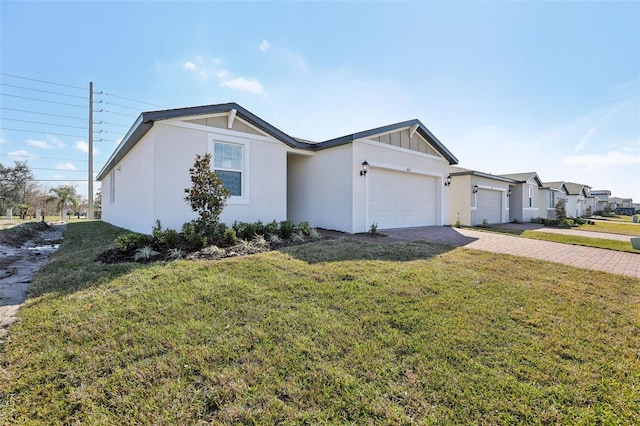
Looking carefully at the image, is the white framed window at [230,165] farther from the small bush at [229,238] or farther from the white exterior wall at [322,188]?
the white exterior wall at [322,188]

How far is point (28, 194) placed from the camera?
30.3 m

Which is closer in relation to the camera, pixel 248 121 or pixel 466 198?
pixel 248 121

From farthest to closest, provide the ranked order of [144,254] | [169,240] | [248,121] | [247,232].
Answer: [248,121] → [247,232] → [169,240] → [144,254]

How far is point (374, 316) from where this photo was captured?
3520mm

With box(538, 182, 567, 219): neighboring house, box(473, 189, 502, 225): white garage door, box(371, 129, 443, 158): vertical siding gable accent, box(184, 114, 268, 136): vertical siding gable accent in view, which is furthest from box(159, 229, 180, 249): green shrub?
box(538, 182, 567, 219): neighboring house

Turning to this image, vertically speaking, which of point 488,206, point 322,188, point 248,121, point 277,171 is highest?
point 248,121

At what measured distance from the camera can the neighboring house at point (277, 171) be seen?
8.26 m

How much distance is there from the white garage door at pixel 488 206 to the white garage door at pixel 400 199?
5.05 meters

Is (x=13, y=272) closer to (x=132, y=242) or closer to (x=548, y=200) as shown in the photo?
(x=132, y=242)

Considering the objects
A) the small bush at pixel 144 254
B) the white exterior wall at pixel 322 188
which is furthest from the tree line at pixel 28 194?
the small bush at pixel 144 254

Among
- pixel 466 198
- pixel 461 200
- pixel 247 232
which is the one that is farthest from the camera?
pixel 461 200

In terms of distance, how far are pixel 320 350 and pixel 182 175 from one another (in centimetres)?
737

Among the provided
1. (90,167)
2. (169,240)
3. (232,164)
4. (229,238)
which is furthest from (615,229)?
(90,167)

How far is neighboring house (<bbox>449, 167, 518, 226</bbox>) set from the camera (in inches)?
629
